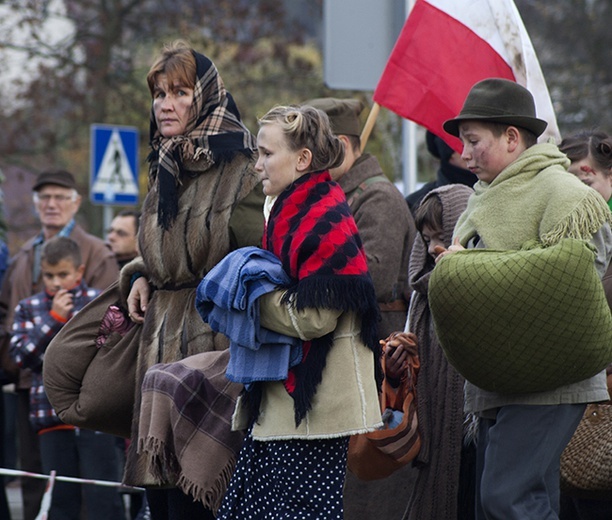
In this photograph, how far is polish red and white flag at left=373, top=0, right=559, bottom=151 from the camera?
6.97m

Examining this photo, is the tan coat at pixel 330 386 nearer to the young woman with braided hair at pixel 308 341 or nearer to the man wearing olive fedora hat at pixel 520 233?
the young woman with braided hair at pixel 308 341

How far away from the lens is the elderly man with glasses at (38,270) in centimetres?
823

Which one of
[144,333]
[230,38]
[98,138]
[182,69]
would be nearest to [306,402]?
[144,333]

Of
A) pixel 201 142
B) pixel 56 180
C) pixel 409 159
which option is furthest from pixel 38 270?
pixel 201 142

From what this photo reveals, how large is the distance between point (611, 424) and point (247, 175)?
1.83 meters

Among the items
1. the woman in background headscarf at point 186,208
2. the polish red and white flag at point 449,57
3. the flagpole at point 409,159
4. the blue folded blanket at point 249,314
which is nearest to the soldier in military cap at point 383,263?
the polish red and white flag at point 449,57

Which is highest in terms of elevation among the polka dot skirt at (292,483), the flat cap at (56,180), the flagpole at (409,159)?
the flagpole at (409,159)

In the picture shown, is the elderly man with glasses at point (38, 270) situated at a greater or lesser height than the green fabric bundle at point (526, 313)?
lesser

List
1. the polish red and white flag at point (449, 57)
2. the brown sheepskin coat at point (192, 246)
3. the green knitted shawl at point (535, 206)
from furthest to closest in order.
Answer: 1. the polish red and white flag at point (449, 57)
2. the brown sheepskin coat at point (192, 246)
3. the green knitted shawl at point (535, 206)

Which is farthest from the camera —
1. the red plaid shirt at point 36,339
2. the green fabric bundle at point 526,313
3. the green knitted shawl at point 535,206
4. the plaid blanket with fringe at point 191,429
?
the red plaid shirt at point 36,339

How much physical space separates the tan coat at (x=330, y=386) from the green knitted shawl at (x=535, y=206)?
616 millimetres

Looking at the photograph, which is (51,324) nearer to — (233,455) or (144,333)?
(144,333)

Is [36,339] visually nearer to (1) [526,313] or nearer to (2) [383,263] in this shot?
(2) [383,263]

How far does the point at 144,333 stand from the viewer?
570cm
